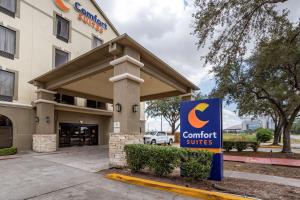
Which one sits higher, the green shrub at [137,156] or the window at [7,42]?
the window at [7,42]

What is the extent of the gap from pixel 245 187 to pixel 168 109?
33828mm

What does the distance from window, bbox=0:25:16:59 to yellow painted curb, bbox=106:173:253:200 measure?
1242 centimetres

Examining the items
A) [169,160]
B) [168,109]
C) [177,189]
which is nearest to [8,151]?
[169,160]

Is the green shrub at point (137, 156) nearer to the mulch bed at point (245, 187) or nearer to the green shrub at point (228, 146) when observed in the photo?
the mulch bed at point (245, 187)

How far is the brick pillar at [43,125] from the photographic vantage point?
1487cm

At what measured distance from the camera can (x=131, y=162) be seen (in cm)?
811

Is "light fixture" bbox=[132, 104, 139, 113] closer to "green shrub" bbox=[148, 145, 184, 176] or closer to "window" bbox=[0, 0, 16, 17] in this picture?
"green shrub" bbox=[148, 145, 184, 176]

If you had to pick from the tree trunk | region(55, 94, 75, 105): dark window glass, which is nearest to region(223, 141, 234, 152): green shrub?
the tree trunk

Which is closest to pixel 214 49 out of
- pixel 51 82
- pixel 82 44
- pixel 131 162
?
pixel 131 162

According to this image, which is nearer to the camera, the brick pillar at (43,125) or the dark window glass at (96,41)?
the brick pillar at (43,125)

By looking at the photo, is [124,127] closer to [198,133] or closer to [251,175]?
[198,133]

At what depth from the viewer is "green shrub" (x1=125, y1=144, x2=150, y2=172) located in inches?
305

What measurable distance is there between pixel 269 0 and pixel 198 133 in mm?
5744

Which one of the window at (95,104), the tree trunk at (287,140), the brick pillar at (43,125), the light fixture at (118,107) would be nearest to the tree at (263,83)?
the tree trunk at (287,140)
